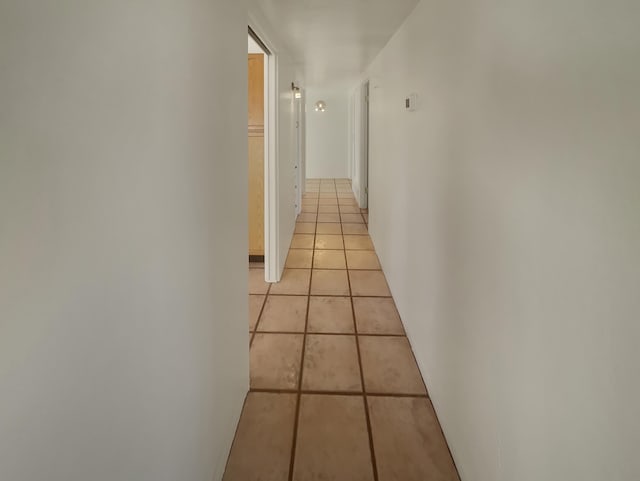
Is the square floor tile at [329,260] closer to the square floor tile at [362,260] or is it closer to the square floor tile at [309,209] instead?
the square floor tile at [362,260]

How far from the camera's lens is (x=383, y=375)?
2230mm

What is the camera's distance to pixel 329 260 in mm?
4277

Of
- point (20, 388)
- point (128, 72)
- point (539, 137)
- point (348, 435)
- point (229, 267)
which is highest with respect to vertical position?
point (128, 72)

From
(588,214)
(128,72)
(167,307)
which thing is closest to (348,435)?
(167,307)

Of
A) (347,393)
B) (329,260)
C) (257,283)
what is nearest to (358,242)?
(329,260)

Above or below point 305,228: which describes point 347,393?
below

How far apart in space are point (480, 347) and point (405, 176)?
158 cm

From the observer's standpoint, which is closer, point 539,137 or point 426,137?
point 539,137

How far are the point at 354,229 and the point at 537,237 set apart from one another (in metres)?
4.63

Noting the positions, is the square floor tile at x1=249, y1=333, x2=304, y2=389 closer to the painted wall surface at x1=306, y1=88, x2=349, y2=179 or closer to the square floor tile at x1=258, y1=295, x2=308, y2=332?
the square floor tile at x1=258, y1=295, x2=308, y2=332

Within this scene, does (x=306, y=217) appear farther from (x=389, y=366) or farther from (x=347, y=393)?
(x=347, y=393)

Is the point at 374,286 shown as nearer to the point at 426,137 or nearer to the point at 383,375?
the point at 383,375

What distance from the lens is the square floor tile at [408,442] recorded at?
1.58 meters

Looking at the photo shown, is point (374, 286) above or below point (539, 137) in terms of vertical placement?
below
